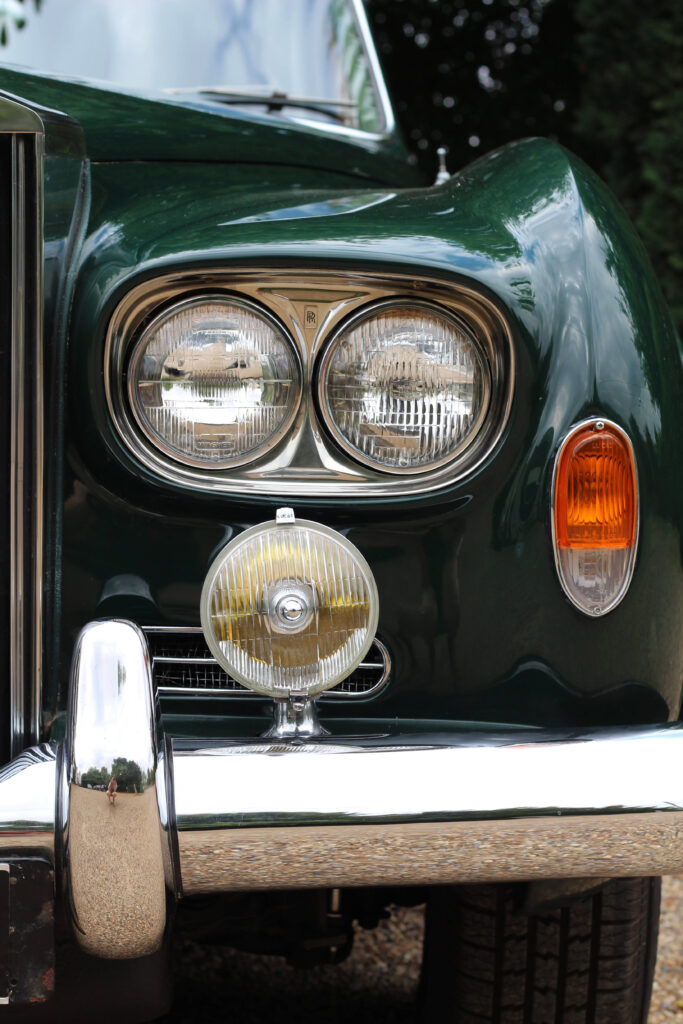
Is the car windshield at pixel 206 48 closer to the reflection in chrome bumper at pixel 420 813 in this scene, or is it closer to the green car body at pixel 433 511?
the green car body at pixel 433 511

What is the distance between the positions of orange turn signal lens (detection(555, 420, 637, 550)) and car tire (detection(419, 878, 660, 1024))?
22.9 inches

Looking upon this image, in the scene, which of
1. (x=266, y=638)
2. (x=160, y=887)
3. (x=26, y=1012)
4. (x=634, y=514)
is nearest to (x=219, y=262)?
(x=266, y=638)

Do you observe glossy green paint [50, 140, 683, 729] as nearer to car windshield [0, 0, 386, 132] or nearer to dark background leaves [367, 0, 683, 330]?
car windshield [0, 0, 386, 132]

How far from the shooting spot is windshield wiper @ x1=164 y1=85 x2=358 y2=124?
7.19 feet

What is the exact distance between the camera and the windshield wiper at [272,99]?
2.19 meters

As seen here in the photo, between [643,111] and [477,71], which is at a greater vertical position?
[477,71]

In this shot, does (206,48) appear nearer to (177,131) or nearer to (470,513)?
(177,131)

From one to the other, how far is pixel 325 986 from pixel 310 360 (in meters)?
1.40

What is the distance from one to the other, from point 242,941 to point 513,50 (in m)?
10.9

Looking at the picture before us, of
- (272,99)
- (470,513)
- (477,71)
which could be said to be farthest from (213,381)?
(477,71)

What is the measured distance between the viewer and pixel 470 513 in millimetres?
1351

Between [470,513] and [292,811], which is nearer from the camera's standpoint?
[292,811]

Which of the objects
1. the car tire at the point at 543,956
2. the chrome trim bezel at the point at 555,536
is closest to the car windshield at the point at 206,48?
the chrome trim bezel at the point at 555,536

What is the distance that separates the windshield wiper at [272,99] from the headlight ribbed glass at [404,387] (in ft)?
3.52
